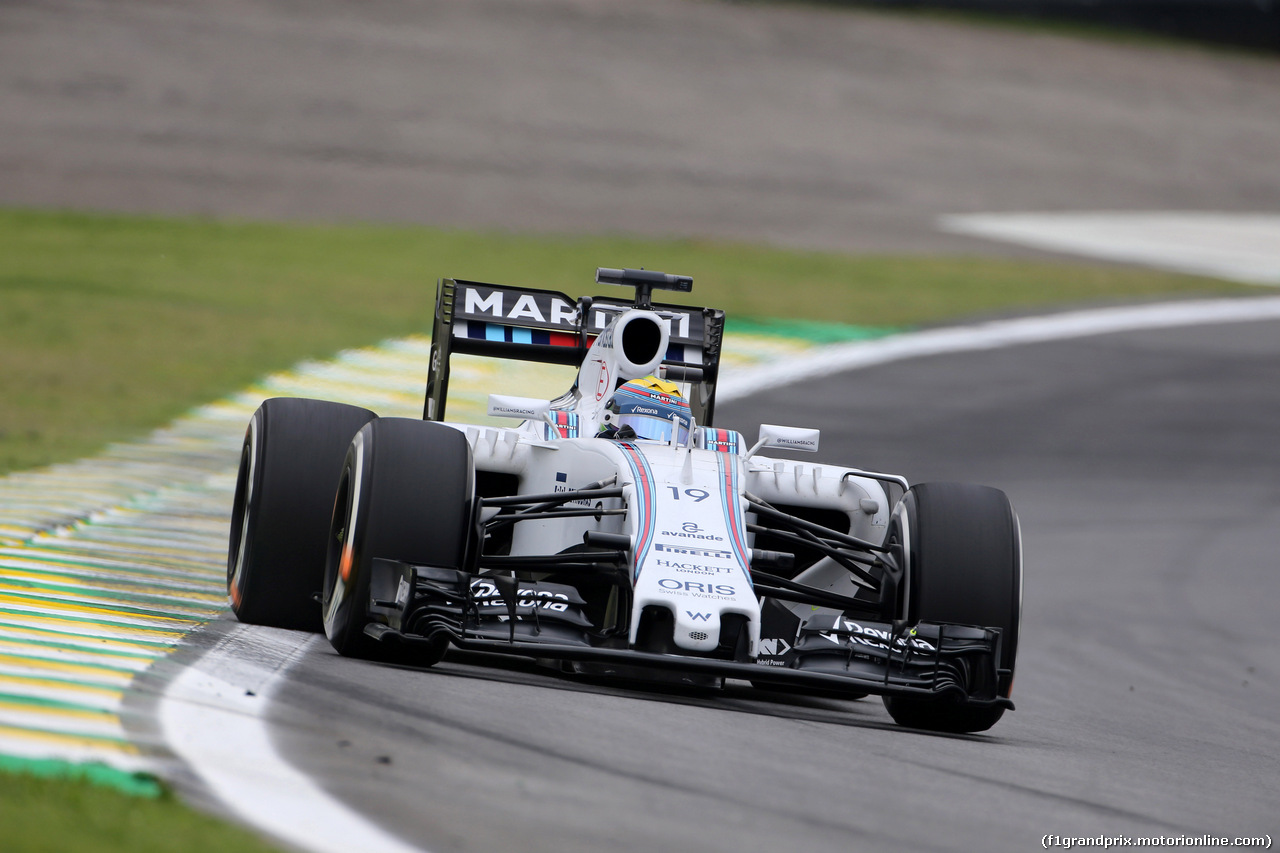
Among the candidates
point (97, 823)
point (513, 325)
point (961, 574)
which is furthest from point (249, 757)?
point (513, 325)

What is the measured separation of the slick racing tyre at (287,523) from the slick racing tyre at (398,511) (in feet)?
2.27

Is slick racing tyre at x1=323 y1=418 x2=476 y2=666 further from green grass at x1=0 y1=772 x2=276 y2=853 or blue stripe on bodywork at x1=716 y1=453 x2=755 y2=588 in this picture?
green grass at x1=0 y1=772 x2=276 y2=853

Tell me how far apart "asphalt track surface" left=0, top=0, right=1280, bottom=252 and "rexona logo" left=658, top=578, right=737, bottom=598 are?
21.7m

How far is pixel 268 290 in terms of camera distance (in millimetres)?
22422

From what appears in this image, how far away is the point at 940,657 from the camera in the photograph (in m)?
7.05

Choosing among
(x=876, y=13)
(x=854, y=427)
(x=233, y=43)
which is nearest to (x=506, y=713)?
(x=854, y=427)

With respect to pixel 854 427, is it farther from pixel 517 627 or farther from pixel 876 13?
pixel 876 13

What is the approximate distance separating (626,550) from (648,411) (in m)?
1.35

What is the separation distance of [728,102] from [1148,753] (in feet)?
104

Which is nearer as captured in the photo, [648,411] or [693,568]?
[693,568]

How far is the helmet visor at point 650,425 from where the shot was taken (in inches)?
325

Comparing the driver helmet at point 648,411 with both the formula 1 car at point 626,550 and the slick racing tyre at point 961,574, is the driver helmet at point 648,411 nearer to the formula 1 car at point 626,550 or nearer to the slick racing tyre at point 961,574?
the formula 1 car at point 626,550

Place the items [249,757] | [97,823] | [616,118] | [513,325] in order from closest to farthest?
1. [97,823]
2. [249,757]
3. [513,325]
4. [616,118]

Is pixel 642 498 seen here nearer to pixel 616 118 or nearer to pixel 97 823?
pixel 97 823
